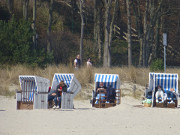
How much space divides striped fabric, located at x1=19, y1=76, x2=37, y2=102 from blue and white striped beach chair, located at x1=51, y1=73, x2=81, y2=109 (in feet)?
2.42

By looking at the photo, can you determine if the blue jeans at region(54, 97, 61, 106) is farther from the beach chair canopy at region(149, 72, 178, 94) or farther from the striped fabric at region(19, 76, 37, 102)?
the beach chair canopy at region(149, 72, 178, 94)

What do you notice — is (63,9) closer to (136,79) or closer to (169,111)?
(136,79)

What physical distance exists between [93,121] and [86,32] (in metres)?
35.3

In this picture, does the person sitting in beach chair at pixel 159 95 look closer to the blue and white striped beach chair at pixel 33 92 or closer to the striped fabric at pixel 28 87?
the blue and white striped beach chair at pixel 33 92

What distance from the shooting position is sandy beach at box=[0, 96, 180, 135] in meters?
12.1

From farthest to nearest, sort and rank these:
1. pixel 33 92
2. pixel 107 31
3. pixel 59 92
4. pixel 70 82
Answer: pixel 107 31, pixel 70 82, pixel 33 92, pixel 59 92

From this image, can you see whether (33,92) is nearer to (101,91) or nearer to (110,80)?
(101,91)

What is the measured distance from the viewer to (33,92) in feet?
61.2

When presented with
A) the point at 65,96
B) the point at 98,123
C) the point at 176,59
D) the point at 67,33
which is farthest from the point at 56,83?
the point at 176,59

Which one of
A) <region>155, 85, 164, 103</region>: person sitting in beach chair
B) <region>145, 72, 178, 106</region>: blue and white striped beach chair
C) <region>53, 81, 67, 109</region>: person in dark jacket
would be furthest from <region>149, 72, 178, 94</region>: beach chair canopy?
<region>53, 81, 67, 109</region>: person in dark jacket

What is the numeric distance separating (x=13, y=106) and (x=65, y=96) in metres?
2.39

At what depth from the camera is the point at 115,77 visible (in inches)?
788

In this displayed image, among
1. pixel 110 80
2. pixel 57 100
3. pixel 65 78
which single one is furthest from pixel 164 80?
pixel 57 100

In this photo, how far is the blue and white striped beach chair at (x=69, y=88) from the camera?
17922 mm
